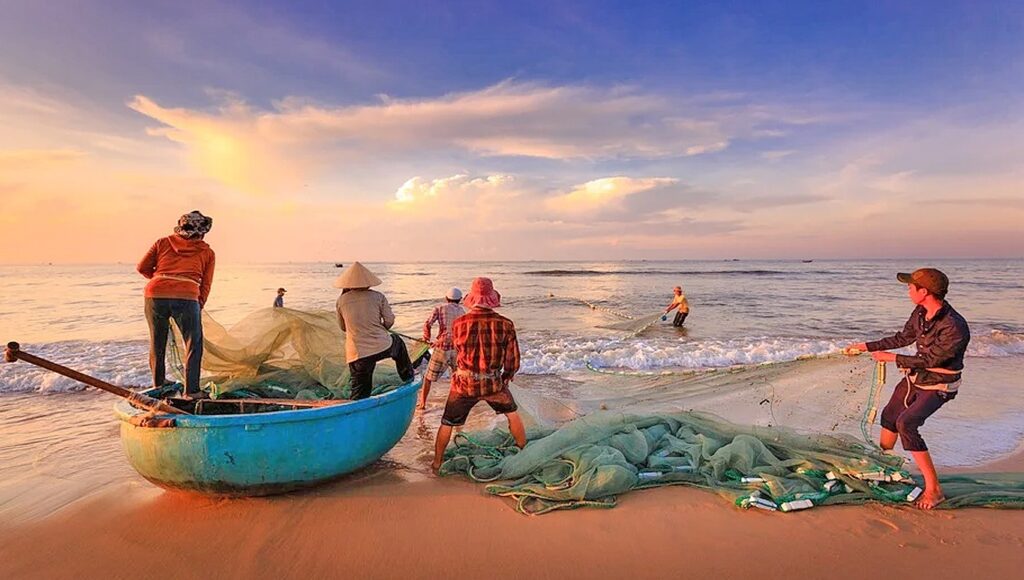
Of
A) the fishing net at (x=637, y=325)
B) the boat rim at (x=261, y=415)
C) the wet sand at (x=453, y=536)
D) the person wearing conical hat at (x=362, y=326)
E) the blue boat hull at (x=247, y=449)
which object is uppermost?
the person wearing conical hat at (x=362, y=326)

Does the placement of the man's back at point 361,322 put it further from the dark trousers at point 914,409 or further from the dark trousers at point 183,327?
the dark trousers at point 914,409

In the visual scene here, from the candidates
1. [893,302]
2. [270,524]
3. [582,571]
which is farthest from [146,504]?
[893,302]

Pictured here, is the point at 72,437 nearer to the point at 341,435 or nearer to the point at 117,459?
the point at 117,459

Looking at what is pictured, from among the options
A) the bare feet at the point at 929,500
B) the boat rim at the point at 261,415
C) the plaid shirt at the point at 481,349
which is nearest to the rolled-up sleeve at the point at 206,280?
the boat rim at the point at 261,415

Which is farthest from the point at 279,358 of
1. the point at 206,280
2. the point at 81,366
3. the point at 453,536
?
the point at 81,366

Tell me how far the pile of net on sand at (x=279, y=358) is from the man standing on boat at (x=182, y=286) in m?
0.61

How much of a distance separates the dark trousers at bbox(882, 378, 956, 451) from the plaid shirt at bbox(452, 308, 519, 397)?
9.28 ft

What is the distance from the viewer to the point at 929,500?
378 cm

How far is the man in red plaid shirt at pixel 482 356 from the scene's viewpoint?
4434 mm

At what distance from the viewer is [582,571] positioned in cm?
316

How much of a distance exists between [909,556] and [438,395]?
5777mm

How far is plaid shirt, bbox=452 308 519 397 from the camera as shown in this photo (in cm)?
444

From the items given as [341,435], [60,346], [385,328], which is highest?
[385,328]

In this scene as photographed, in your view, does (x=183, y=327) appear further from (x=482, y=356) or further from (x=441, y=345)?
(x=441, y=345)
